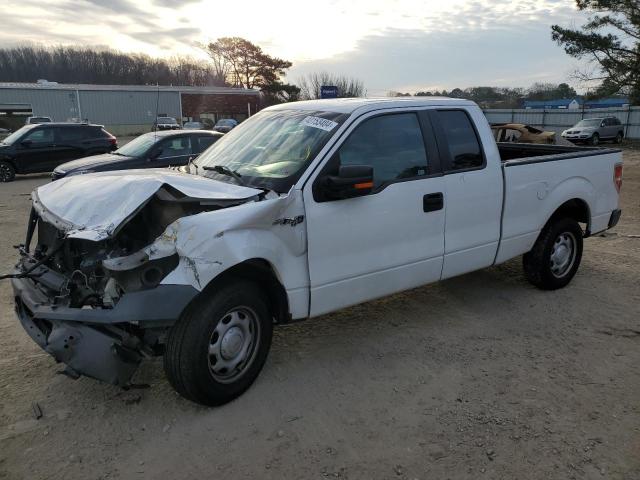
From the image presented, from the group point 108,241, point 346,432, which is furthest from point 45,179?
point 346,432

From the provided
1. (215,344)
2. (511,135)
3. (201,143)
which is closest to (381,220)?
(215,344)

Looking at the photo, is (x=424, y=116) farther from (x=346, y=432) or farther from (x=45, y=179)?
(x=45, y=179)

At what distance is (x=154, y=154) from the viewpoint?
425 inches

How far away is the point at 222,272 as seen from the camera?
308 centimetres

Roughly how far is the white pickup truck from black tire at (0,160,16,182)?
44.7ft

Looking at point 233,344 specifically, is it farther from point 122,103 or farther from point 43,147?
point 122,103

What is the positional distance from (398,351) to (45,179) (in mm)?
15971

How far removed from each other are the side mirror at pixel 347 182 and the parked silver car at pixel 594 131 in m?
29.2

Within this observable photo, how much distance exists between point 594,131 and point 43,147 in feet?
90.3

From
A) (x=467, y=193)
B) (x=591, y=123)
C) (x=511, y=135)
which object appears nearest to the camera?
(x=467, y=193)

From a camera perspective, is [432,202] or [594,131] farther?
[594,131]

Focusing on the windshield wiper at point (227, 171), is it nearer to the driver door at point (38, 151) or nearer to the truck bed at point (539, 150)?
the truck bed at point (539, 150)

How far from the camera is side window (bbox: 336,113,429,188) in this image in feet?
12.3

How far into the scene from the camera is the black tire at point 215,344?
3020 millimetres
